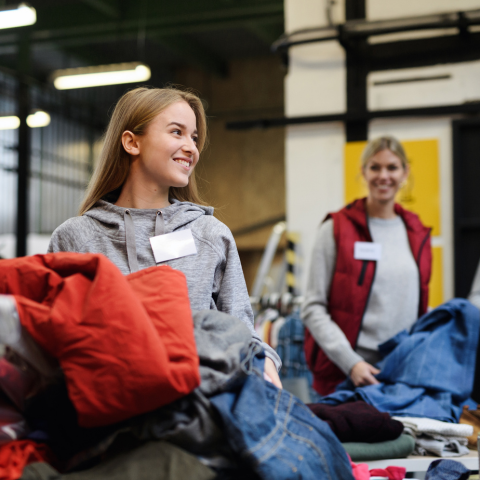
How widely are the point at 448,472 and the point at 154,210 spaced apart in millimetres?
881

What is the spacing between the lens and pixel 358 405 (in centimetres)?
169

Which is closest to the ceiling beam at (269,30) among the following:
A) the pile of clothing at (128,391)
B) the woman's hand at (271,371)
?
the woman's hand at (271,371)

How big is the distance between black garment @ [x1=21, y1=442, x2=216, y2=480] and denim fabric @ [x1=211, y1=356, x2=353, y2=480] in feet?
0.23

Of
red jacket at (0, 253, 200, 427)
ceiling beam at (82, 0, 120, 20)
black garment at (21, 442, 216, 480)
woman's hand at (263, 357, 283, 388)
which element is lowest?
black garment at (21, 442, 216, 480)

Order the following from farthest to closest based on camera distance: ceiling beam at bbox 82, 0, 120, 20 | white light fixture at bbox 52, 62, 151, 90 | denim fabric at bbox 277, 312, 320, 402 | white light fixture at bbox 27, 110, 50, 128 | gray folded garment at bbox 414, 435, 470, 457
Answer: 1. white light fixture at bbox 27, 110, 50, 128
2. ceiling beam at bbox 82, 0, 120, 20
3. white light fixture at bbox 52, 62, 151, 90
4. denim fabric at bbox 277, 312, 320, 402
5. gray folded garment at bbox 414, 435, 470, 457

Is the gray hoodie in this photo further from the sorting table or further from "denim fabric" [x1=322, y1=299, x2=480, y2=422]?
"denim fabric" [x1=322, y1=299, x2=480, y2=422]

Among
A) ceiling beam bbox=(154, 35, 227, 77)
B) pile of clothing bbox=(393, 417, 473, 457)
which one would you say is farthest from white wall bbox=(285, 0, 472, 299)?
ceiling beam bbox=(154, 35, 227, 77)

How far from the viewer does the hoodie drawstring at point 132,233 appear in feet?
4.12

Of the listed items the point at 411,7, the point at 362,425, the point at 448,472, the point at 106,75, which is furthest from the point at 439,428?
the point at 106,75

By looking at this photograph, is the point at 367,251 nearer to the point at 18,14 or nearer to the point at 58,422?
the point at 58,422

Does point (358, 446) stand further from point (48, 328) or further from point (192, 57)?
point (192, 57)

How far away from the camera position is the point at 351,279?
2.36 meters

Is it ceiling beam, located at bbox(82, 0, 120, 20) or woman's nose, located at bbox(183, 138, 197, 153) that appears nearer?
woman's nose, located at bbox(183, 138, 197, 153)

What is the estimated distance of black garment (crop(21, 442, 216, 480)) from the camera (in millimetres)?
766
